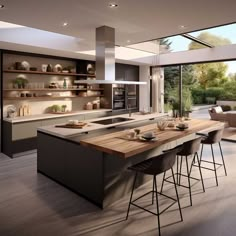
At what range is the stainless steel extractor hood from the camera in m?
4.42

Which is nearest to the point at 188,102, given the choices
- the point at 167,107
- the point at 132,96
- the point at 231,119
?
the point at 167,107

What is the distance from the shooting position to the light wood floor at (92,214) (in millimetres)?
2623

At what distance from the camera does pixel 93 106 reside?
7777 millimetres

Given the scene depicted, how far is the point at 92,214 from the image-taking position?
2.97 m

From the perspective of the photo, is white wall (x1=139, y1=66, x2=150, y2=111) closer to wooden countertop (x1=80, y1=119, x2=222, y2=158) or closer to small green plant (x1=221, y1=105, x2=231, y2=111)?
small green plant (x1=221, y1=105, x2=231, y2=111)

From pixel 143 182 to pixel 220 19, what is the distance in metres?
2.96

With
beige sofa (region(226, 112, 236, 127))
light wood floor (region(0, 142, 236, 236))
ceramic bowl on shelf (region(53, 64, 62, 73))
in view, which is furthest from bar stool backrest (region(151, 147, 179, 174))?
beige sofa (region(226, 112, 236, 127))

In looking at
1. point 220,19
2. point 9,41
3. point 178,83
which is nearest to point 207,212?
point 220,19

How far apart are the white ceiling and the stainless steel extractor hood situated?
15 centimetres

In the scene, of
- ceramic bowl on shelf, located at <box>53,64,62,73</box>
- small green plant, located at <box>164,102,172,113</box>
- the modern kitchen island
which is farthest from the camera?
small green plant, located at <box>164,102,172,113</box>

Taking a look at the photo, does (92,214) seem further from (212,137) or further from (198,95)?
(198,95)

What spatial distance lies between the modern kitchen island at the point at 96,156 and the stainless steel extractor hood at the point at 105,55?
3.18ft

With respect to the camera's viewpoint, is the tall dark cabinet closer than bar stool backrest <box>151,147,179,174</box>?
→ No

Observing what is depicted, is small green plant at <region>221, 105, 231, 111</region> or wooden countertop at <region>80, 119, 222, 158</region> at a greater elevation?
small green plant at <region>221, 105, 231, 111</region>
